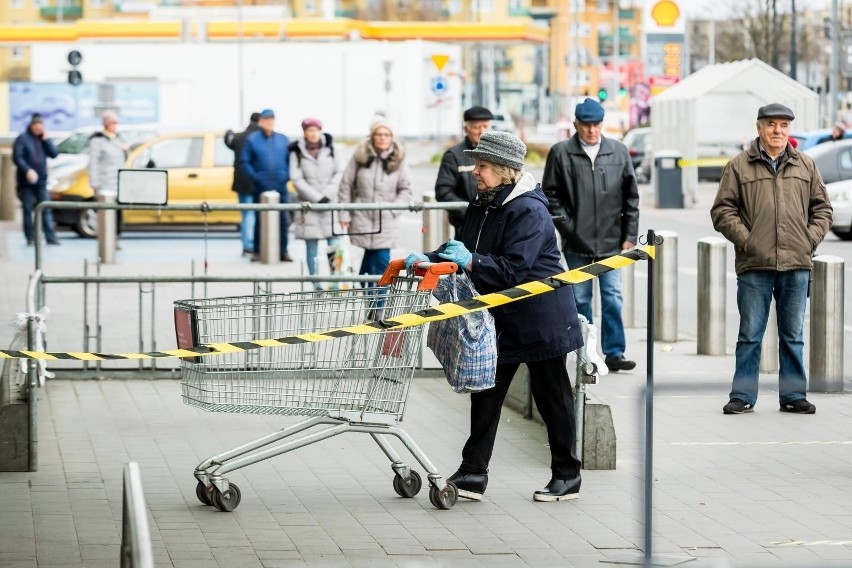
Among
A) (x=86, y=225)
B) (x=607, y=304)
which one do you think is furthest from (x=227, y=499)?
(x=86, y=225)

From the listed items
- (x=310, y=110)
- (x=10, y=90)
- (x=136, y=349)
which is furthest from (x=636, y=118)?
(x=136, y=349)

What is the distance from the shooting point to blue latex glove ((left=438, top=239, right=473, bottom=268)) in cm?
702

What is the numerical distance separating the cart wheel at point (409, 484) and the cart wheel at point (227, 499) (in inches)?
29.7

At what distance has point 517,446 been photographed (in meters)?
8.98

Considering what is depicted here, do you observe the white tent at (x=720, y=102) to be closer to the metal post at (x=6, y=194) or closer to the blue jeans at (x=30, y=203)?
the metal post at (x=6, y=194)

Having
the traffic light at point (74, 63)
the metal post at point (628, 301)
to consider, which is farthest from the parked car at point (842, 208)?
the traffic light at point (74, 63)

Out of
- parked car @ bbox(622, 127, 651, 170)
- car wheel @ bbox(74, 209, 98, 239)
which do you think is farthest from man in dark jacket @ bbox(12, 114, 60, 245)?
parked car @ bbox(622, 127, 651, 170)

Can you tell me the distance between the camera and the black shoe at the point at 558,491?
24.7 feet

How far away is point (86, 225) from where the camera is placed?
80.4 feet

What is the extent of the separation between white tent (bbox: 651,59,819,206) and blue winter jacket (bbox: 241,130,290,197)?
1370 cm

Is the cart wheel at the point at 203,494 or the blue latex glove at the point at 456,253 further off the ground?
the blue latex glove at the point at 456,253

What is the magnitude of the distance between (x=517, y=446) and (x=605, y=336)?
2830mm

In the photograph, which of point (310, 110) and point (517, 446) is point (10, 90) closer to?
point (310, 110)

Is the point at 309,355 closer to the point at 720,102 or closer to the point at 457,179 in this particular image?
the point at 457,179
